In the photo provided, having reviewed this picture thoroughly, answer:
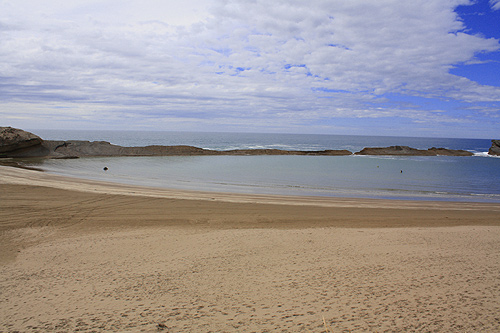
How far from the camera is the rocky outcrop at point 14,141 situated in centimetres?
2744

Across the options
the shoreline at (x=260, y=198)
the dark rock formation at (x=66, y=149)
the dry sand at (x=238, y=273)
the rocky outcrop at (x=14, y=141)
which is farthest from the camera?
the dark rock formation at (x=66, y=149)

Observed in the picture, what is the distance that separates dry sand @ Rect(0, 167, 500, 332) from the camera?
3766 millimetres

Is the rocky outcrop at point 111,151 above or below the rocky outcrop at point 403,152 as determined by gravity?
below

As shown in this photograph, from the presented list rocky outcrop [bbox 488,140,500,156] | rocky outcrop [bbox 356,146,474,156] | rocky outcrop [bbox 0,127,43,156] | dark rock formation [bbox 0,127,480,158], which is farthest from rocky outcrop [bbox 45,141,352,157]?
rocky outcrop [bbox 488,140,500,156]

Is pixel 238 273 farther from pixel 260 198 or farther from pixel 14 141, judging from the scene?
pixel 14 141

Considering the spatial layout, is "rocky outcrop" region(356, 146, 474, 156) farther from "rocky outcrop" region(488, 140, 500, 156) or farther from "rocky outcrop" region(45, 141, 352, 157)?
"rocky outcrop" region(45, 141, 352, 157)

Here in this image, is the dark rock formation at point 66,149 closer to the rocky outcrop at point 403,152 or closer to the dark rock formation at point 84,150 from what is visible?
the dark rock formation at point 84,150

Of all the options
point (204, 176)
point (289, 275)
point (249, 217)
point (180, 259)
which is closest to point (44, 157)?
point (204, 176)

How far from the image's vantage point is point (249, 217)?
10031 mm

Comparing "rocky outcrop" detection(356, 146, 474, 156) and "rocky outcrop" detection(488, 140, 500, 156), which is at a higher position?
"rocky outcrop" detection(488, 140, 500, 156)

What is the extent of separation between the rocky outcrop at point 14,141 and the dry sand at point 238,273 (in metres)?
22.7

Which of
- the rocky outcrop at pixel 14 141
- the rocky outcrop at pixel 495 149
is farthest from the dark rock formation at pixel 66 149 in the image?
the rocky outcrop at pixel 495 149

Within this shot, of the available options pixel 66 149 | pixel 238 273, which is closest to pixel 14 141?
pixel 66 149

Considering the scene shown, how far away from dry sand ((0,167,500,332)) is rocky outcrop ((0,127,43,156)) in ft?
74.5
